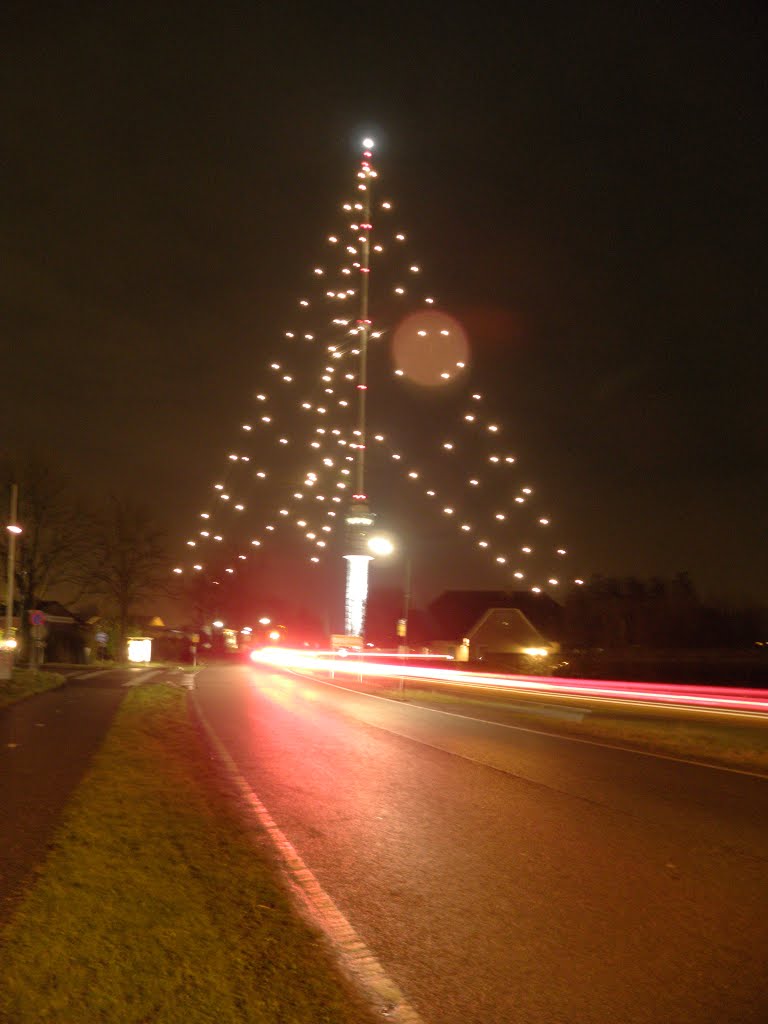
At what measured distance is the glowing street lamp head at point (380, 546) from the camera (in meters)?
38.6

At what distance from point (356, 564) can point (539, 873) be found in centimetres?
3994

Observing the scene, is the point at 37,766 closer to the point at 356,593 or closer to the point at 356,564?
the point at 356,564

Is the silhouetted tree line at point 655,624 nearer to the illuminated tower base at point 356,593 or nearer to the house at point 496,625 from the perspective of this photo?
the house at point 496,625

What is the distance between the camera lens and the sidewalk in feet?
21.2

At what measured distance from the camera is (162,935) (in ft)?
15.7

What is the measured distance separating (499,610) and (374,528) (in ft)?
74.8

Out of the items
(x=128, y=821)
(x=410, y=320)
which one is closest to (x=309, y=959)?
(x=128, y=821)

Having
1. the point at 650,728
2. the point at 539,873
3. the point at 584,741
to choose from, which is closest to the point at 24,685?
the point at 584,741

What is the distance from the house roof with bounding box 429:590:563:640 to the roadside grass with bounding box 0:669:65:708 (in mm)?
38465

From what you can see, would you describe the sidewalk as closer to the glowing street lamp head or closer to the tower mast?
the glowing street lamp head

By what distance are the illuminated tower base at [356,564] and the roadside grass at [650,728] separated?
49.5 ft

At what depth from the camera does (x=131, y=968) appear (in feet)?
14.1

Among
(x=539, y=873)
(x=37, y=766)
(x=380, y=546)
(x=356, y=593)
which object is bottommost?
(x=37, y=766)

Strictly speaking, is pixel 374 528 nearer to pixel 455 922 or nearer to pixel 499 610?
pixel 499 610
